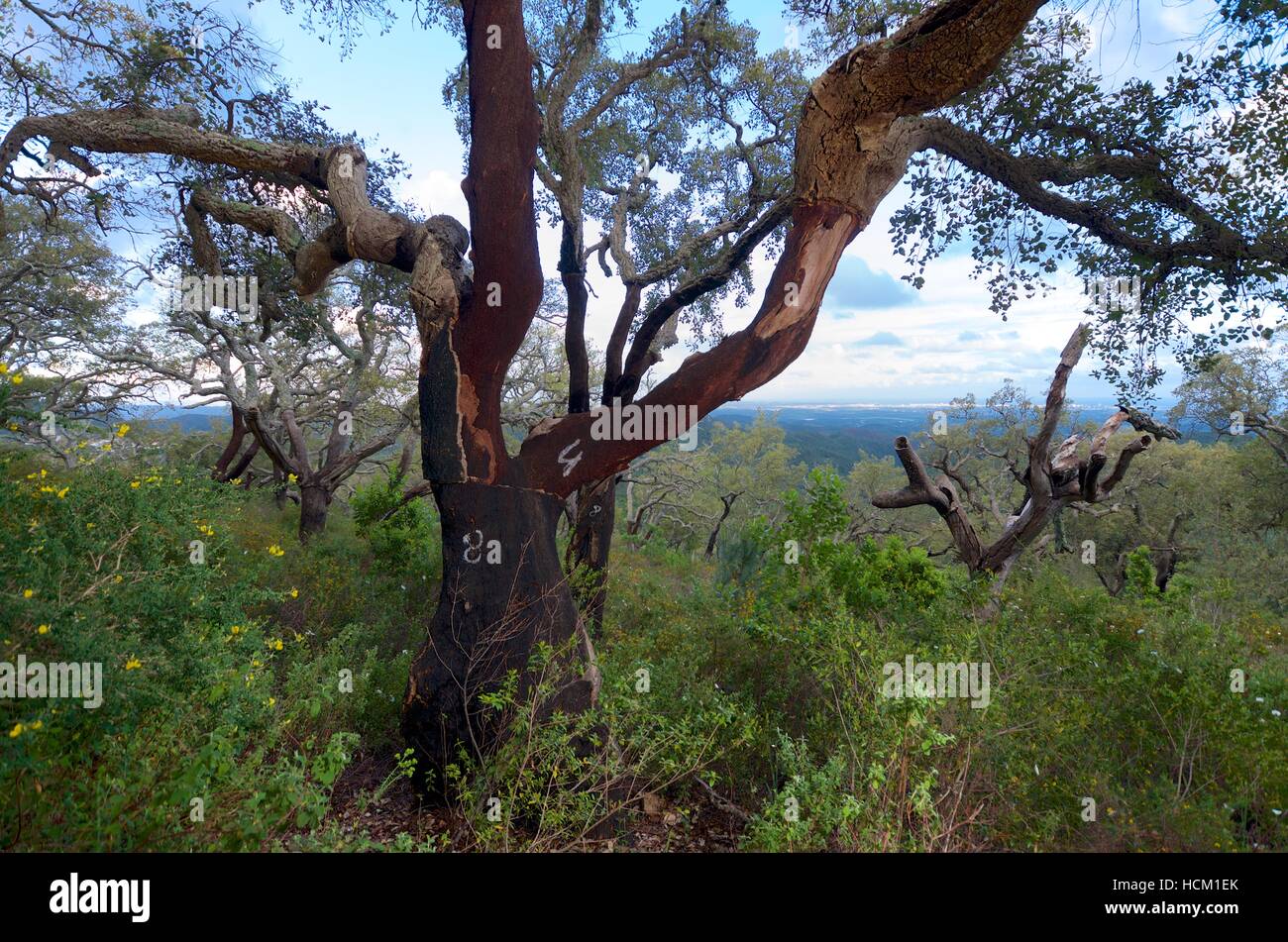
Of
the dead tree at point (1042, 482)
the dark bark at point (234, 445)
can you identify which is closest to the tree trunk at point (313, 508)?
the dark bark at point (234, 445)

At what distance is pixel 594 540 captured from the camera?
21.8 ft

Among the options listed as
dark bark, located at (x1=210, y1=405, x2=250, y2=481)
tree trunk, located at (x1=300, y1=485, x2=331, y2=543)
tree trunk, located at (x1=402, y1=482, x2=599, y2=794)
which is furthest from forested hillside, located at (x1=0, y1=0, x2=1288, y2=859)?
dark bark, located at (x1=210, y1=405, x2=250, y2=481)

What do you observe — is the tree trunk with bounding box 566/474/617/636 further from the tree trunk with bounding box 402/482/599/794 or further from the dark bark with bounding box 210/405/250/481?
the dark bark with bounding box 210/405/250/481

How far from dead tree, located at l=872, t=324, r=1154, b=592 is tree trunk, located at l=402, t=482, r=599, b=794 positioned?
4.36 metres

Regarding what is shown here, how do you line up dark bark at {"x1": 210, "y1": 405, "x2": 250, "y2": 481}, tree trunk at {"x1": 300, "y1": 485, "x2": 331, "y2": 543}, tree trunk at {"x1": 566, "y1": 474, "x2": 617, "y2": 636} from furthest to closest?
dark bark at {"x1": 210, "y1": 405, "x2": 250, "y2": 481} → tree trunk at {"x1": 300, "y1": 485, "x2": 331, "y2": 543} → tree trunk at {"x1": 566, "y1": 474, "x2": 617, "y2": 636}

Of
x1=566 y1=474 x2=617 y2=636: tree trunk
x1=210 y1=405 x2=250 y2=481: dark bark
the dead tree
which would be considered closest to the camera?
x1=566 y1=474 x2=617 y2=636: tree trunk

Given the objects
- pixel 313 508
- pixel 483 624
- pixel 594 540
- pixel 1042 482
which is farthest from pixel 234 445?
pixel 1042 482

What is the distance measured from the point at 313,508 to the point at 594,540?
281 inches

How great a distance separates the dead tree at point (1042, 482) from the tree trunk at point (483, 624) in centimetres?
436

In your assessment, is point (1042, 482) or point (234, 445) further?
point (234, 445)

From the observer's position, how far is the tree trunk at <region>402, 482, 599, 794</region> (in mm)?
3832

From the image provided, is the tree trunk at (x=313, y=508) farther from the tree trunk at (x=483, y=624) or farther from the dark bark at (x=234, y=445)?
the tree trunk at (x=483, y=624)

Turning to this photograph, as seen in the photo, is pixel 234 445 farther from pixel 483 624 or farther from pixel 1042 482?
pixel 1042 482
